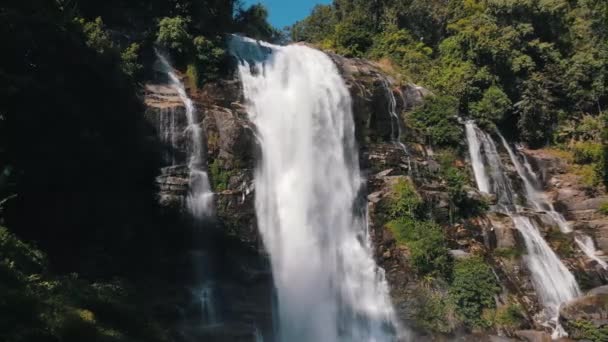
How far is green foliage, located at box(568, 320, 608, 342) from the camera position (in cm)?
1638

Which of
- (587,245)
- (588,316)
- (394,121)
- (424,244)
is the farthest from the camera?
(394,121)

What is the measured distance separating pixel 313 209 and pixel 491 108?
45.5ft

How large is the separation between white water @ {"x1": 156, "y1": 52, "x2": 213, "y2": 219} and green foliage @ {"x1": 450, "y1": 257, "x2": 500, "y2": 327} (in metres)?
8.60

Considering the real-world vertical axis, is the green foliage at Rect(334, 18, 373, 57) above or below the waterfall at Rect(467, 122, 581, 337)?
above

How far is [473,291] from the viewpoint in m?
18.2

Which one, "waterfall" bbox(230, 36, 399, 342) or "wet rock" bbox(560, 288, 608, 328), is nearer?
"wet rock" bbox(560, 288, 608, 328)

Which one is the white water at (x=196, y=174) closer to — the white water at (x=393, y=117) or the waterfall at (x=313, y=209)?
the waterfall at (x=313, y=209)

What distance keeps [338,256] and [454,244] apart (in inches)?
172

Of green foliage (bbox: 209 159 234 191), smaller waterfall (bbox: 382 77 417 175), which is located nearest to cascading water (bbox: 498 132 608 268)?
smaller waterfall (bbox: 382 77 417 175)

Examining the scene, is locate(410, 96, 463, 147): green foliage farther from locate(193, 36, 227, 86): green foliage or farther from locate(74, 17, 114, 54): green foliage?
locate(74, 17, 114, 54): green foliage

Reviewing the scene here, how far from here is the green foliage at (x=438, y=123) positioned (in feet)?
84.1

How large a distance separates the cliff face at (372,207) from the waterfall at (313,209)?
1.71ft

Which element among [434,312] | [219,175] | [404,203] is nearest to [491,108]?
[404,203]

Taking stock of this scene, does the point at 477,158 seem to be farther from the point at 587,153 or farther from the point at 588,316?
the point at 588,316
